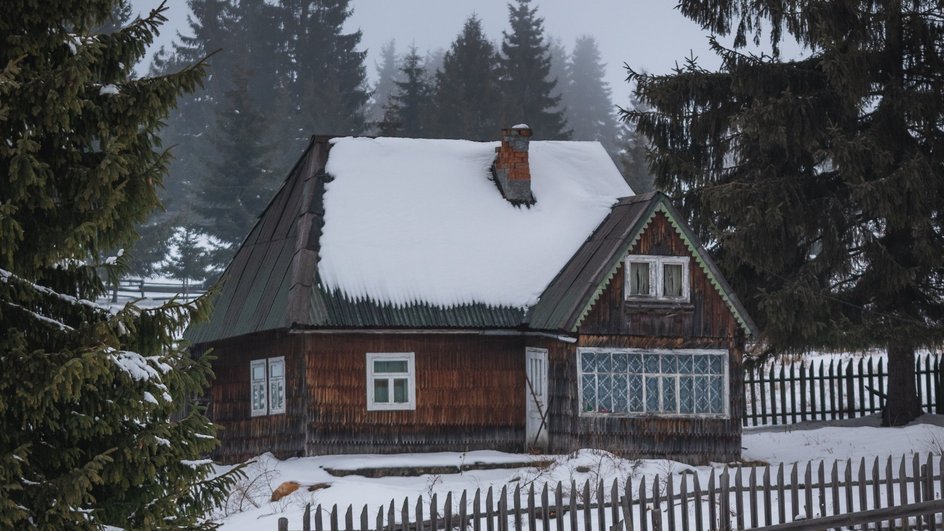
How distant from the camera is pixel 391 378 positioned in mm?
25141

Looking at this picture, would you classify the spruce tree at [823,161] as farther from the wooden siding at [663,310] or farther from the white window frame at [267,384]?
the white window frame at [267,384]

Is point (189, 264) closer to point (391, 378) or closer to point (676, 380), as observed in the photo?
point (391, 378)

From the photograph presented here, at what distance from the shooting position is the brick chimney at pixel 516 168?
27.9 meters

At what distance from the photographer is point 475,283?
25.8m

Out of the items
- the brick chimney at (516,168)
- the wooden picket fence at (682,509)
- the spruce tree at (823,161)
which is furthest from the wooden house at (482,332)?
the wooden picket fence at (682,509)

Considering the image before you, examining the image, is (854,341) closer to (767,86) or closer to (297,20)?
(767,86)

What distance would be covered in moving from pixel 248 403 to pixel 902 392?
14.9 metres

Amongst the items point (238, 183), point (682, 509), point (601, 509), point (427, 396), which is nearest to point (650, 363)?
point (427, 396)

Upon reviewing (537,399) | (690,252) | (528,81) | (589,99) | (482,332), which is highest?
(589,99)

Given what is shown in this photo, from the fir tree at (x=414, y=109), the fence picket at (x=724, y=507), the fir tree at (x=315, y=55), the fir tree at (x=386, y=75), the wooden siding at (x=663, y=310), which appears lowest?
the fence picket at (x=724, y=507)

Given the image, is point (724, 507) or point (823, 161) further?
point (823, 161)

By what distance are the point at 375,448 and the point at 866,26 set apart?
1384 centimetres

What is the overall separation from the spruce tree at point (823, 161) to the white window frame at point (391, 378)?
7.25m

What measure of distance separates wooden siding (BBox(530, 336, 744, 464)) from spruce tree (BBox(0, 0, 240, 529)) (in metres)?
13.9
